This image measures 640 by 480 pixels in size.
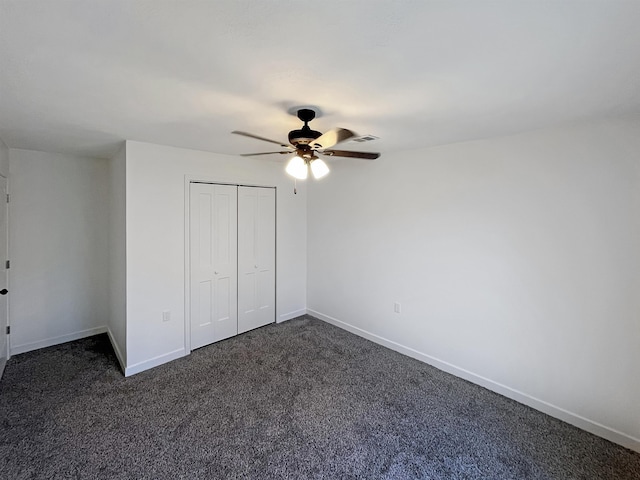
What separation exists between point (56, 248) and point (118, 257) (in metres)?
1.00

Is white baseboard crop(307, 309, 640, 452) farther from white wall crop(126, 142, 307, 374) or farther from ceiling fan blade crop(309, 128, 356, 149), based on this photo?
ceiling fan blade crop(309, 128, 356, 149)

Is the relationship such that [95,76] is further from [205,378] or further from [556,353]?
[556,353]

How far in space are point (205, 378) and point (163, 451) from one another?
92 centimetres

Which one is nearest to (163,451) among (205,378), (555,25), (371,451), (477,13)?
(205,378)

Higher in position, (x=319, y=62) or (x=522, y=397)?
(x=319, y=62)

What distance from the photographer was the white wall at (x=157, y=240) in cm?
301

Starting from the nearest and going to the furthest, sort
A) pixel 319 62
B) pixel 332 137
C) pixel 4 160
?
pixel 319 62, pixel 332 137, pixel 4 160

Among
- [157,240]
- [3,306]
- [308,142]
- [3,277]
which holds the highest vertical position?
[308,142]

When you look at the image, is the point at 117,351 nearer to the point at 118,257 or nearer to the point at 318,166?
the point at 118,257

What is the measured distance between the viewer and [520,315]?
2648 mm

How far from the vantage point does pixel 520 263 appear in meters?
2.63

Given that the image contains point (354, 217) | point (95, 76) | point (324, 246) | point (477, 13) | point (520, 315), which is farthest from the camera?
point (324, 246)

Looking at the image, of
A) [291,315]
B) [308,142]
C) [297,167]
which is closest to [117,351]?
[291,315]

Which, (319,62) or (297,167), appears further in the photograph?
(297,167)
